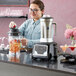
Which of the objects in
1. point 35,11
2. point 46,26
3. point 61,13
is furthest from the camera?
point 61,13

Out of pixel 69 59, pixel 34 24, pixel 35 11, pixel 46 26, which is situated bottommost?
pixel 69 59

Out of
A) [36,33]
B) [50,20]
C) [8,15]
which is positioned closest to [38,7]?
[36,33]

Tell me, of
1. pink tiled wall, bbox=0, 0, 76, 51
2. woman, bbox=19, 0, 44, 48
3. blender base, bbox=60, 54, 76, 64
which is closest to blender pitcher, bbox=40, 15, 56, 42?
blender base, bbox=60, 54, 76, 64

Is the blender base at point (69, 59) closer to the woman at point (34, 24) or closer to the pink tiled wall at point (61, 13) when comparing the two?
the woman at point (34, 24)

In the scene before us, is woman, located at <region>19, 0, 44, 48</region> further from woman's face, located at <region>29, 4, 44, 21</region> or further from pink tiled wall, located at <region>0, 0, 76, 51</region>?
pink tiled wall, located at <region>0, 0, 76, 51</region>

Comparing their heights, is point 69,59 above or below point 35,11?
below

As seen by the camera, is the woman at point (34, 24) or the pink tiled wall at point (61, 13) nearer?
the woman at point (34, 24)

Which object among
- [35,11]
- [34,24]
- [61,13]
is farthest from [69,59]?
[61,13]

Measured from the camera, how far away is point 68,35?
2.00m

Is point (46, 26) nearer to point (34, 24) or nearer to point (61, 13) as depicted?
point (34, 24)

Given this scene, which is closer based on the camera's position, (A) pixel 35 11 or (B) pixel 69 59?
(B) pixel 69 59

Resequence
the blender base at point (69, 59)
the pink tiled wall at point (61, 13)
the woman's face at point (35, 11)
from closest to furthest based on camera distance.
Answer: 1. the blender base at point (69, 59)
2. the woman's face at point (35, 11)
3. the pink tiled wall at point (61, 13)

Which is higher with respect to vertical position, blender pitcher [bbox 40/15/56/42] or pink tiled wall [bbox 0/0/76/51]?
pink tiled wall [bbox 0/0/76/51]

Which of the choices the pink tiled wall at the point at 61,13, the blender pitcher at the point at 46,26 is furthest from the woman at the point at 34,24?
the blender pitcher at the point at 46,26
